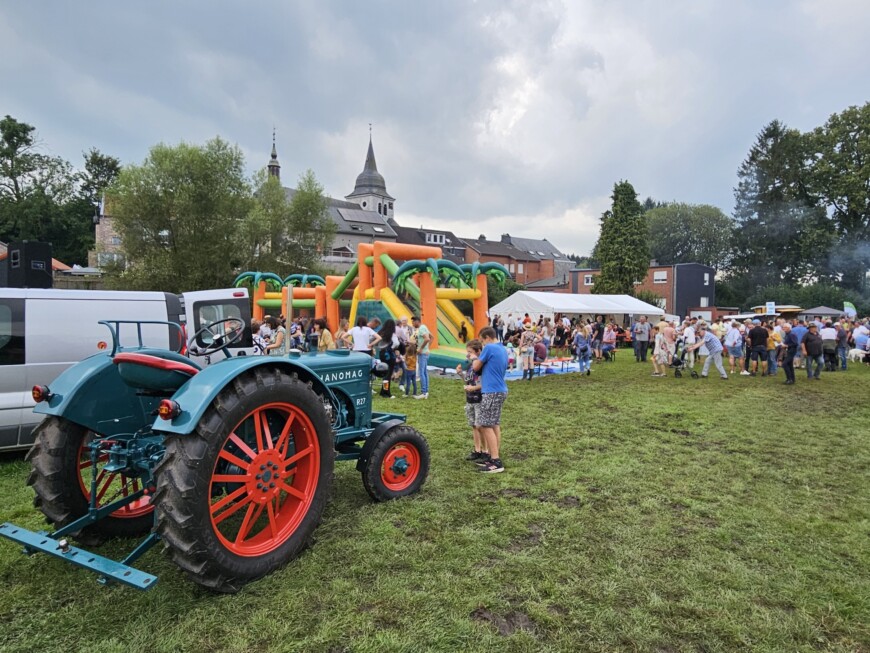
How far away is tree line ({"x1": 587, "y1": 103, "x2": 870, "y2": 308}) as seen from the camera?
137 feet

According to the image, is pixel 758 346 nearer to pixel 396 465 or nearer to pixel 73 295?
pixel 396 465

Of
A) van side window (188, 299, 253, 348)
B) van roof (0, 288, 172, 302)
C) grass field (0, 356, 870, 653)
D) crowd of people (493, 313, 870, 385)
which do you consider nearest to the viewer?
grass field (0, 356, 870, 653)

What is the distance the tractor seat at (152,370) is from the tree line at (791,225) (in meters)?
43.0

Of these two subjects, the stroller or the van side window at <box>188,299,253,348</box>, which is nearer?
the van side window at <box>188,299,253,348</box>

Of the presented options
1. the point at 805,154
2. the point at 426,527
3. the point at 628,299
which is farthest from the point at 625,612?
the point at 805,154

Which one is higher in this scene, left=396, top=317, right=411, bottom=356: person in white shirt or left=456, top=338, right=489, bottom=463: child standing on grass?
left=396, top=317, right=411, bottom=356: person in white shirt

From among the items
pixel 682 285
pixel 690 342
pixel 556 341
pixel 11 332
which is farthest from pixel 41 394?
pixel 682 285

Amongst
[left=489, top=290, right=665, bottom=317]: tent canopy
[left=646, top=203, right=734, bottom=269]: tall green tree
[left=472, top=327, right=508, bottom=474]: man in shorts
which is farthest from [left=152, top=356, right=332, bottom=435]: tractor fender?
[left=646, top=203, right=734, bottom=269]: tall green tree

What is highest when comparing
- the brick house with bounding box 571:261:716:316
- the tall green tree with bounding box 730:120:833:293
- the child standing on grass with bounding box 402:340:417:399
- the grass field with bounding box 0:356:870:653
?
the tall green tree with bounding box 730:120:833:293

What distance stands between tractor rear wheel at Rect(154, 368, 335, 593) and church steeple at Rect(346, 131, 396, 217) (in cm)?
8795

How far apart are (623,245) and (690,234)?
28.0m

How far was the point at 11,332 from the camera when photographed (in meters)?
5.45

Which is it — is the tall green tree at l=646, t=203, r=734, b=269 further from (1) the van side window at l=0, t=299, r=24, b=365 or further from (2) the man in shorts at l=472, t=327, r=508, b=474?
(1) the van side window at l=0, t=299, r=24, b=365

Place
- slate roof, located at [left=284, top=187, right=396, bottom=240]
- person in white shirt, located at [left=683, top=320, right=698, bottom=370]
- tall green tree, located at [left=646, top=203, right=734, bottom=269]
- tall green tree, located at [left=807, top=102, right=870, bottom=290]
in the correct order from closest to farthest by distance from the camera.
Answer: person in white shirt, located at [left=683, top=320, right=698, bottom=370] < tall green tree, located at [left=807, top=102, right=870, bottom=290] < tall green tree, located at [left=646, top=203, right=734, bottom=269] < slate roof, located at [left=284, top=187, right=396, bottom=240]
